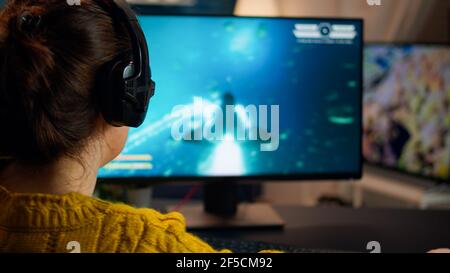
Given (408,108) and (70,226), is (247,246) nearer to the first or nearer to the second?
(70,226)

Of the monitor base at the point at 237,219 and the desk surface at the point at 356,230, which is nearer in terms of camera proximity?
the desk surface at the point at 356,230

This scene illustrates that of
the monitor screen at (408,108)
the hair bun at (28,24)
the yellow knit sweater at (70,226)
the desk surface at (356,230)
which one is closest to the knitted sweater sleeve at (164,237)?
the yellow knit sweater at (70,226)

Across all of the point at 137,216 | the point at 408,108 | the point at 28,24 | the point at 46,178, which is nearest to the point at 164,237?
the point at 137,216

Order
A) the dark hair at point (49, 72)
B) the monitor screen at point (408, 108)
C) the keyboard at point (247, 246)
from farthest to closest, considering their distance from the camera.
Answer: the monitor screen at point (408, 108) → the keyboard at point (247, 246) → the dark hair at point (49, 72)

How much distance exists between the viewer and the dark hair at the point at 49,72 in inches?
21.5

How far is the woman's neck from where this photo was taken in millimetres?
587

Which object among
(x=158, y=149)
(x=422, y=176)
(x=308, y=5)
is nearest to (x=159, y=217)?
(x=158, y=149)

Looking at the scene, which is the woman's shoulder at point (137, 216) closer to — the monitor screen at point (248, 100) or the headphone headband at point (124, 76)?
the headphone headband at point (124, 76)

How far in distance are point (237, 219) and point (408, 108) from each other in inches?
33.2

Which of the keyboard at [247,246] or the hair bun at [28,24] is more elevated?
the hair bun at [28,24]

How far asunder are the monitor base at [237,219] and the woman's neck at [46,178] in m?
0.50

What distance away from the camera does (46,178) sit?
1.94ft

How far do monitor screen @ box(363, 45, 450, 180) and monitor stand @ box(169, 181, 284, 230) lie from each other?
69cm
